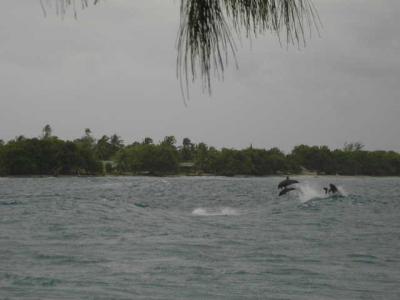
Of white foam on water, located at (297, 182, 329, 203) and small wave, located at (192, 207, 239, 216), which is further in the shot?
white foam on water, located at (297, 182, 329, 203)

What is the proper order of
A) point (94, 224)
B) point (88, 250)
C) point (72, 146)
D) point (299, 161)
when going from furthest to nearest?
point (299, 161)
point (72, 146)
point (94, 224)
point (88, 250)

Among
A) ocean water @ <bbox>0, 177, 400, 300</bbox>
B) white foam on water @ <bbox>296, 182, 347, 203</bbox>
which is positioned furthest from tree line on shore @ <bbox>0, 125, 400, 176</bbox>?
ocean water @ <bbox>0, 177, 400, 300</bbox>

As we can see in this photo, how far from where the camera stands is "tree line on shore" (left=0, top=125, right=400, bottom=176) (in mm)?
137750

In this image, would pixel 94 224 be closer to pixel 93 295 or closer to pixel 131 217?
pixel 131 217

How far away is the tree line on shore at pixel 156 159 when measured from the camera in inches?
5423

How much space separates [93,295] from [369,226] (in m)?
15.7

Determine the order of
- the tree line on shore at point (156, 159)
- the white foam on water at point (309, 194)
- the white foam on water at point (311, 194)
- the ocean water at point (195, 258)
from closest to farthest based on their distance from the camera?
the ocean water at point (195, 258)
the white foam on water at point (309, 194)
the white foam on water at point (311, 194)
the tree line on shore at point (156, 159)

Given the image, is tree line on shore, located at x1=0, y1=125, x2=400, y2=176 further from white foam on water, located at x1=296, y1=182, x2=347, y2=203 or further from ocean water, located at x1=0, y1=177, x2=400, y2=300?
ocean water, located at x1=0, y1=177, x2=400, y2=300

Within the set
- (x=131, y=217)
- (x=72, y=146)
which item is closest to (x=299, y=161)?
(x=72, y=146)

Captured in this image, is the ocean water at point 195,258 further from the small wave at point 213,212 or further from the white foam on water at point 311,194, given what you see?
the white foam on water at point 311,194

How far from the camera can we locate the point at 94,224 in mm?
21500

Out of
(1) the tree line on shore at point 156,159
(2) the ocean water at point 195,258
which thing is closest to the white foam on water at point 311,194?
(2) the ocean water at point 195,258

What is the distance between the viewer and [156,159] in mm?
166625

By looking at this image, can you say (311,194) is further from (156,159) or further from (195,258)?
(156,159)
